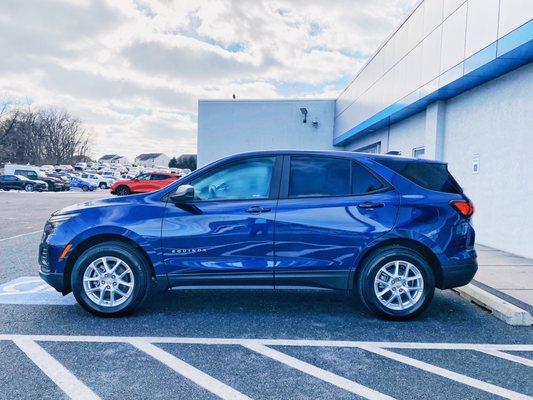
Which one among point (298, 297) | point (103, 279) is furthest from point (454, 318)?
point (103, 279)

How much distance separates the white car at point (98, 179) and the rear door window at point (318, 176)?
4289cm

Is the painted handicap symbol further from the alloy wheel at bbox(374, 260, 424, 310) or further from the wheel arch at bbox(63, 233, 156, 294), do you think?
the alloy wheel at bbox(374, 260, 424, 310)

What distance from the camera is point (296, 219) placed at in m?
4.24

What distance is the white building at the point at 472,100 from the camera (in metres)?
7.27

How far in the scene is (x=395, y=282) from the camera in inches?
169

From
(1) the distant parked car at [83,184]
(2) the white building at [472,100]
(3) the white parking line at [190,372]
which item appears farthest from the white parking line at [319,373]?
(1) the distant parked car at [83,184]

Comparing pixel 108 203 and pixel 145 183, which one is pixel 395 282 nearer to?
pixel 108 203

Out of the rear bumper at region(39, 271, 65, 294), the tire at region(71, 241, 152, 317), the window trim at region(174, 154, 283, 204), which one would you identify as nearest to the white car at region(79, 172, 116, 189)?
the rear bumper at region(39, 271, 65, 294)

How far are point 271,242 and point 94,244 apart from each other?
Answer: 1.88 metres

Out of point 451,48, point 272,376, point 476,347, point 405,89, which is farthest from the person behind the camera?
point 405,89

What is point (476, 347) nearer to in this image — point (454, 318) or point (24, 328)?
point (454, 318)

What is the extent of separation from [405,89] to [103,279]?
10323 millimetres

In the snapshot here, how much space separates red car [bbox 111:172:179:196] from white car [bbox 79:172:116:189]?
2022cm

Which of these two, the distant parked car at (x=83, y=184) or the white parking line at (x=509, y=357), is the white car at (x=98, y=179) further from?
the white parking line at (x=509, y=357)
